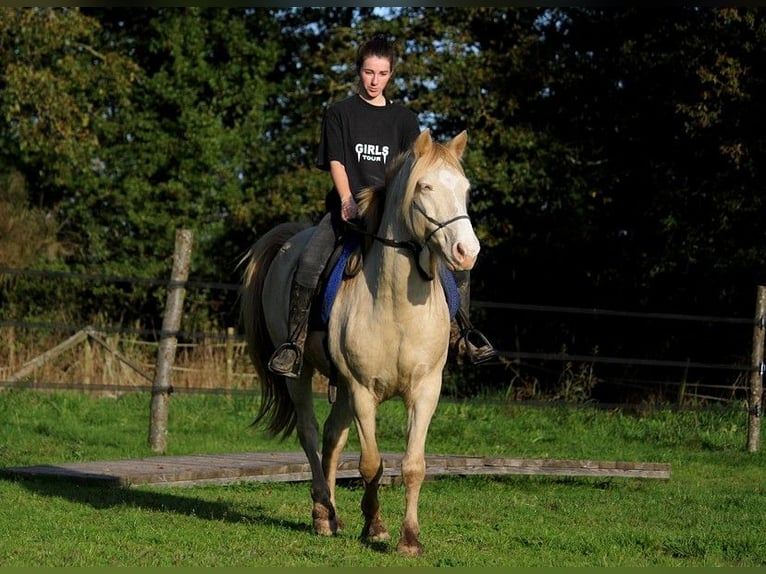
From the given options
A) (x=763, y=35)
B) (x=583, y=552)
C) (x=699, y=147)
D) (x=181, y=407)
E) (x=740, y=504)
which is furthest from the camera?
(x=699, y=147)

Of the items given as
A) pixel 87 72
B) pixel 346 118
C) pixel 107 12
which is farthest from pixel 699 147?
pixel 346 118

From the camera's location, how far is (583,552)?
6863 mm

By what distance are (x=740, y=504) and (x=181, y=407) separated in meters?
6.93

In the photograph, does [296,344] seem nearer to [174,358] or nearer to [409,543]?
[409,543]

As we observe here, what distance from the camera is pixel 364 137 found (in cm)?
721

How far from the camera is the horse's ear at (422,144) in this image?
6324mm

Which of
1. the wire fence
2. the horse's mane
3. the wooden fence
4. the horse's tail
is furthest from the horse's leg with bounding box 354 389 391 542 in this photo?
the wire fence

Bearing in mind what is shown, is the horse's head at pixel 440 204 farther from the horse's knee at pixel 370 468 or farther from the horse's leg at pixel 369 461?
the horse's knee at pixel 370 468

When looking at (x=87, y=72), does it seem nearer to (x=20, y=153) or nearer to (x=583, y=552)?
(x=20, y=153)

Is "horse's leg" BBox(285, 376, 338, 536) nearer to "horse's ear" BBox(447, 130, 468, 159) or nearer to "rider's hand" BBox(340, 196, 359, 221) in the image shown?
"rider's hand" BBox(340, 196, 359, 221)

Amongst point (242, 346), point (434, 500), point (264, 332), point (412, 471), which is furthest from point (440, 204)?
point (242, 346)

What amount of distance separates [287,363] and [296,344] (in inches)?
4.8

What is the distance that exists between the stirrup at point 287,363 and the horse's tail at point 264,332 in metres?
1.17

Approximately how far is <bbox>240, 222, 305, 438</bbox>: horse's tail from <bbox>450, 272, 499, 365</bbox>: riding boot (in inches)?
59.9
